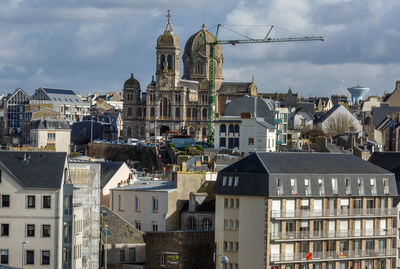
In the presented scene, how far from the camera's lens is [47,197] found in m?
71.0

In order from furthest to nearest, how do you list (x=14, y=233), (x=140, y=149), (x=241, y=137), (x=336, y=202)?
(x=140, y=149), (x=241, y=137), (x=336, y=202), (x=14, y=233)

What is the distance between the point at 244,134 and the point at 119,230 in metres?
67.4

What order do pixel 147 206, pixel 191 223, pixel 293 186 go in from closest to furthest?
pixel 293 186 < pixel 191 223 < pixel 147 206

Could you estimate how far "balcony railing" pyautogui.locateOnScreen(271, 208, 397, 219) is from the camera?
256ft

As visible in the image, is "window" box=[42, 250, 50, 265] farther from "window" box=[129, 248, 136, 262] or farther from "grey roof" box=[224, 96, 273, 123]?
"grey roof" box=[224, 96, 273, 123]

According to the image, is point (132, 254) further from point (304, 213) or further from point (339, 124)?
point (339, 124)

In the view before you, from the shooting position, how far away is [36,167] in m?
72.0

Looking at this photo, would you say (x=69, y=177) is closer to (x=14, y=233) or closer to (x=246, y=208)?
(x=14, y=233)

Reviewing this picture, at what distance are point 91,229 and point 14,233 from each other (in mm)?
6625

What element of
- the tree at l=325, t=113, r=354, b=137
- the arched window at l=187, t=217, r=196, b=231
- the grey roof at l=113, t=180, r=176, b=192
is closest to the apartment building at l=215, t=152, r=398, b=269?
the arched window at l=187, t=217, r=196, b=231

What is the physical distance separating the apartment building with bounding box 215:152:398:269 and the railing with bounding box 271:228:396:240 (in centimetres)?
7

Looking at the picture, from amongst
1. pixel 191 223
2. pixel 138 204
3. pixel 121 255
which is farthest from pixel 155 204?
pixel 121 255

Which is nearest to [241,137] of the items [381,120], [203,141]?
[203,141]

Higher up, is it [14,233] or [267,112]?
[267,112]
